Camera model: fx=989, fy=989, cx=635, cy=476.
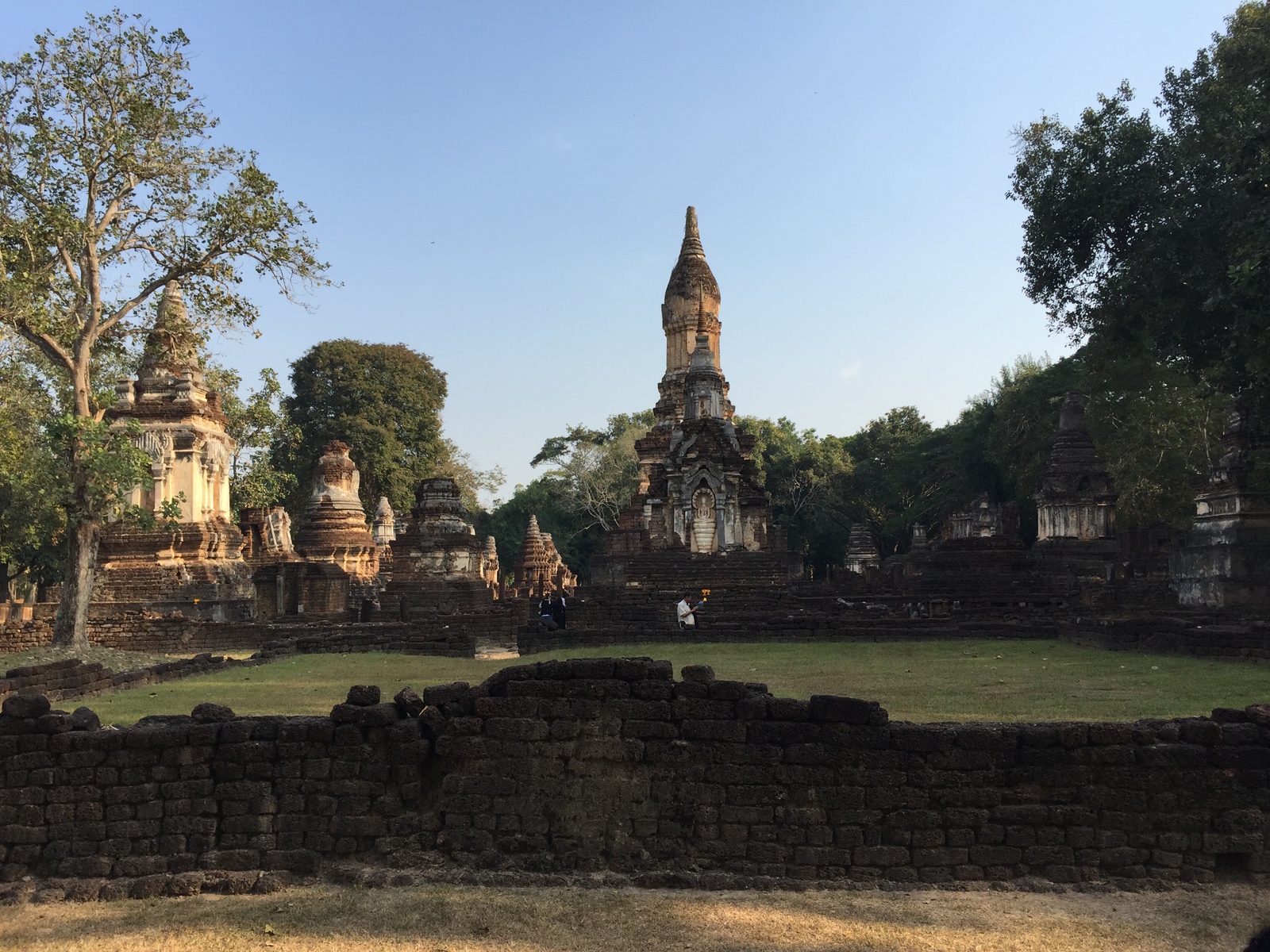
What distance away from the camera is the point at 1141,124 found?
61.2 feet

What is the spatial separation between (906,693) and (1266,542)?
1193cm

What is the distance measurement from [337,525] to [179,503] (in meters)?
9.91

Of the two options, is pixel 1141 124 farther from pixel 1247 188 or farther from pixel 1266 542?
pixel 1266 542

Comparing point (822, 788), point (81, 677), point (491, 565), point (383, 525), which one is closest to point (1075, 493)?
point (491, 565)

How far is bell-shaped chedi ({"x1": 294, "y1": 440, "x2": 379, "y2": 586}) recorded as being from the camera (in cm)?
3000

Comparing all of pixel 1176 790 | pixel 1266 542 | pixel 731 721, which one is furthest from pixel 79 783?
pixel 1266 542

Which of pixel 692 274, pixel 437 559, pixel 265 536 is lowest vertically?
pixel 437 559

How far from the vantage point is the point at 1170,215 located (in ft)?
57.4

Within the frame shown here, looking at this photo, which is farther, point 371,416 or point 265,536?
point 371,416

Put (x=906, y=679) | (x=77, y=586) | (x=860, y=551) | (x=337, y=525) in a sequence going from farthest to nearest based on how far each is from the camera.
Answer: (x=860, y=551), (x=337, y=525), (x=77, y=586), (x=906, y=679)

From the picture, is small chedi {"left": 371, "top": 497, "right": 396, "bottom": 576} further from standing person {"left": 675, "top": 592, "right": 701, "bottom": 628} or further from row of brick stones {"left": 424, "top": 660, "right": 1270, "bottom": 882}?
row of brick stones {"left": 424, "top": 660, "right": 1270, "bottom": 882}

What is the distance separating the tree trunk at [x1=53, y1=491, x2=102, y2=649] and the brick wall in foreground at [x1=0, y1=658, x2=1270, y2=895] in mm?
11299

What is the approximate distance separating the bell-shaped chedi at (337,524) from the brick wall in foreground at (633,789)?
80.5ft

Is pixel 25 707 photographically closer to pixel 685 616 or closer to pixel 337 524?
pixel 685 616
